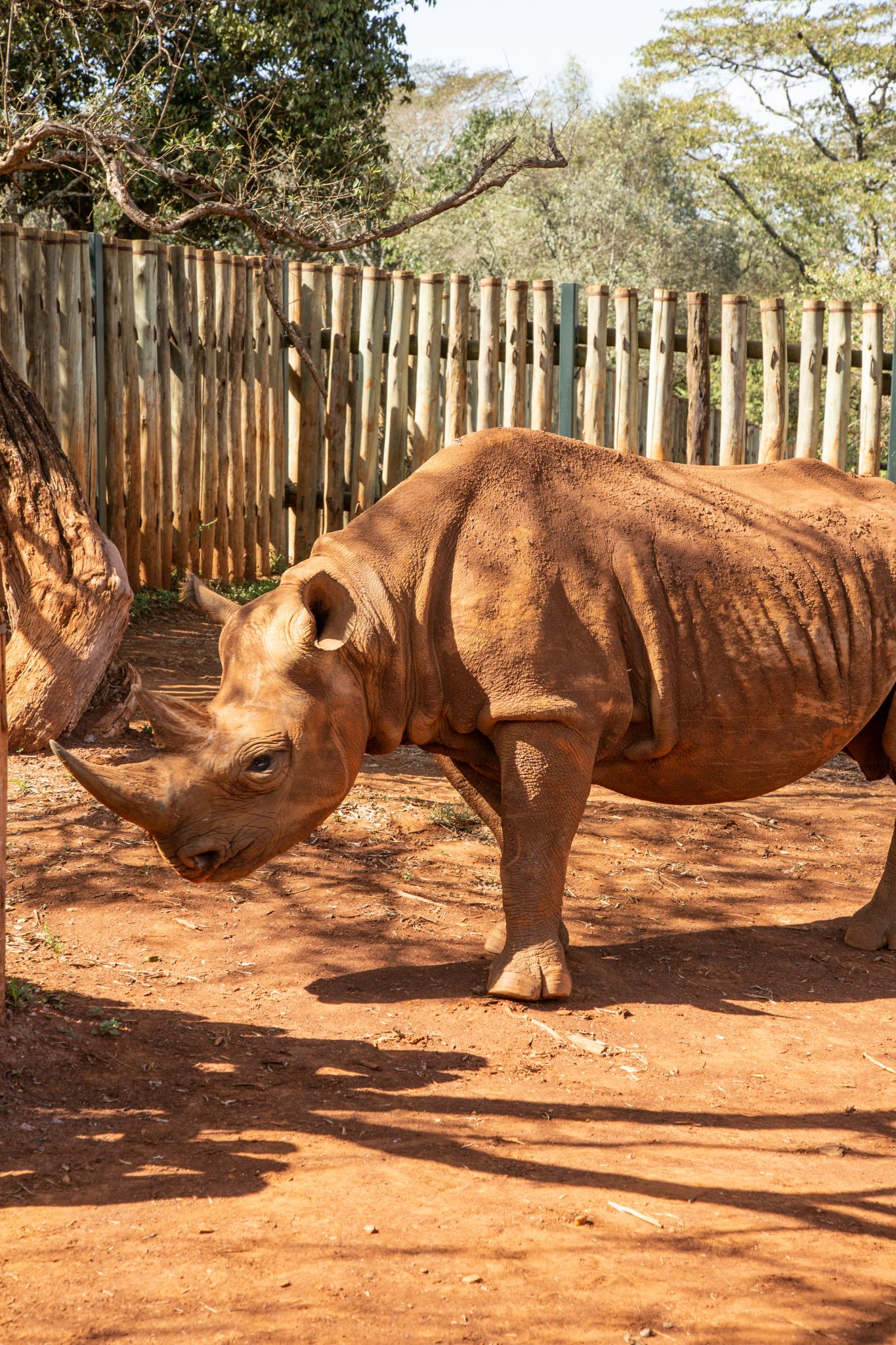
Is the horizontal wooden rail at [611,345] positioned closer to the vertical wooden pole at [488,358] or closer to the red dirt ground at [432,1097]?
the vertical wooden pole at [488,358]

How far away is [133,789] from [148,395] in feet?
26.2

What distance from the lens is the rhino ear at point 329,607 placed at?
15.7 ft

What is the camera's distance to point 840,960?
5.78m

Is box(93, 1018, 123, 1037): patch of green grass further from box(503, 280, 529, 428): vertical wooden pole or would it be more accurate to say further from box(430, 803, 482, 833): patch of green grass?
box(503, 280, 529, 428): vertical wooden pole

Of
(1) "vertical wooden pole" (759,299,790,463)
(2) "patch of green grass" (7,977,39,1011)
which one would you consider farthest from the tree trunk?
(1) "vertical wooden pole" (759,299,790,463)

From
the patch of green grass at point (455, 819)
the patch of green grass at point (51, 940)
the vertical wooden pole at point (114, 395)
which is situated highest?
the vertical wooden pole at point (114, 395)

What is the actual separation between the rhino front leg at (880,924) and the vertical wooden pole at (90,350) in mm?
7318

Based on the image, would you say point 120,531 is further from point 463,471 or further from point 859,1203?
point 859,1203

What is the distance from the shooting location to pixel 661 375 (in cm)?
1109

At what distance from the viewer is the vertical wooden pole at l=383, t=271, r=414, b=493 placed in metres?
12.0

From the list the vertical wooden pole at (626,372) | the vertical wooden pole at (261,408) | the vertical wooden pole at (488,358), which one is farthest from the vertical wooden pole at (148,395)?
the vertical wooden pole at (626,372)

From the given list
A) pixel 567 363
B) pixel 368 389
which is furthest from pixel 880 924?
pixel 368 389

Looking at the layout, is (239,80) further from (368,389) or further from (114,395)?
(114,395)

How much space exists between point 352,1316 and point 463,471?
306 cm
